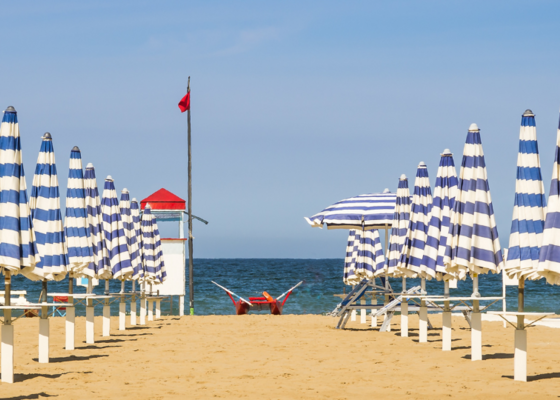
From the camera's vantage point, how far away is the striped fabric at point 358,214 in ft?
55.9

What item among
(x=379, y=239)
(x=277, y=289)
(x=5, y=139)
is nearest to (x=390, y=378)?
(x=5, y=139)

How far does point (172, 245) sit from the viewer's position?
2789 centimetres

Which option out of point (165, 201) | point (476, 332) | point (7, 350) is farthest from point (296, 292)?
point (7, 350)

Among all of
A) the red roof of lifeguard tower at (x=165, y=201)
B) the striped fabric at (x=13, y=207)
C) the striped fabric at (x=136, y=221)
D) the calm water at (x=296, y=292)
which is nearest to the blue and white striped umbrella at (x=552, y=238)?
the striped fabric at (x=13, y=207)

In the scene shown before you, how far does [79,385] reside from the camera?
368 inches

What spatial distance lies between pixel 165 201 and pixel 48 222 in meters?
17.7

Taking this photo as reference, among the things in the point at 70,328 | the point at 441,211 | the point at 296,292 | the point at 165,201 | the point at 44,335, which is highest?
the point at 165,201

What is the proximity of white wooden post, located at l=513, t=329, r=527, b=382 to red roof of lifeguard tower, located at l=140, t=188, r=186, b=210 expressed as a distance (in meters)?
21.4

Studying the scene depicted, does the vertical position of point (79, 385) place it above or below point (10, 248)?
below

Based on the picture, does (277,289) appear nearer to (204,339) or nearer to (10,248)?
(204,339)

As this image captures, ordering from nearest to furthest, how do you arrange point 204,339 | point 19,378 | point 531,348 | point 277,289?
point 19,378 → point 531,348 → point 204,339 → point 277,289

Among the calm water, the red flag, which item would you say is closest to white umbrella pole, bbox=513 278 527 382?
the calm water

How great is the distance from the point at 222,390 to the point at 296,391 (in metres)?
0.93

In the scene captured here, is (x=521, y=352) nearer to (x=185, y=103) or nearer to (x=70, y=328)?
(x=70, y=328)
